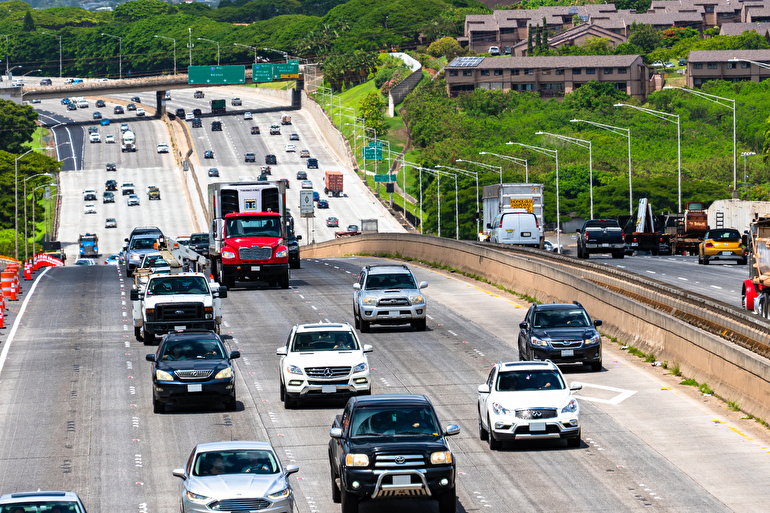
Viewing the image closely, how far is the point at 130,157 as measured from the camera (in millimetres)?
182750

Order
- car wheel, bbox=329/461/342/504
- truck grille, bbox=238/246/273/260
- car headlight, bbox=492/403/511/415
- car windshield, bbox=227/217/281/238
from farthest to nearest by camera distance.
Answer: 1. truck grille, bbox=238/246/273/260
2. car windshield, bbox=227/217/281/238
3. car headlight, bbox=492/403/511/415
4. car wheel, bbox=329/461/342/504

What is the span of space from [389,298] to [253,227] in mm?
11438

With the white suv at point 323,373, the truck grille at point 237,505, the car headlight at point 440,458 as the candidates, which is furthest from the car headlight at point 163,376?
the truck grille at point 237,505

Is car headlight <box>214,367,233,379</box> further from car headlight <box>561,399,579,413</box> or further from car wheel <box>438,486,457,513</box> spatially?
car wheel <box>438,486,457,513</box>

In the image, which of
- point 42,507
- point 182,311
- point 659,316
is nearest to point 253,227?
point 182,311

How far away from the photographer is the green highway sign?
602ft

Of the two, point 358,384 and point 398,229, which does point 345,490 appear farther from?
point 398,229

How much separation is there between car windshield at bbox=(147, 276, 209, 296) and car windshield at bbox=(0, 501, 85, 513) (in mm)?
20783

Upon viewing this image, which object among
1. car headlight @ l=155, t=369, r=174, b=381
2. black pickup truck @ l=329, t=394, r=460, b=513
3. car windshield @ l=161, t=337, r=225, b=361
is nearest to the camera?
black pickup truck @ l=329, t=394, r=460, b=513

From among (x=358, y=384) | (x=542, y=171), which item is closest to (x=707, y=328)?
(x=358, y=384)

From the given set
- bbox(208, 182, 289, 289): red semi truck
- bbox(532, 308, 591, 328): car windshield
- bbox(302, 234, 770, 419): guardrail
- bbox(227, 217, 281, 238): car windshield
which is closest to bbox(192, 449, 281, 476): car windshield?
bbox(302, 234, 770, 419): guardrail

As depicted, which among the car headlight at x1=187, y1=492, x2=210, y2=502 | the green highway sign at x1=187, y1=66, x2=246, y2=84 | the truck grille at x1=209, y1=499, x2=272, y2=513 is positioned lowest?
the truck grille at x1=209, y1=499, x2=272, y2=513

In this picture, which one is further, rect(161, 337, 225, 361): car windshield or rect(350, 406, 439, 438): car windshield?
rect(161, 337, 225, 361): car windshield

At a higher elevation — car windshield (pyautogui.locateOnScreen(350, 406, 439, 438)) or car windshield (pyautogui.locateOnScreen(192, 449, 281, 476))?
car windshield (pyautogui.locateOnScreen(350, 406, 439, 438))
